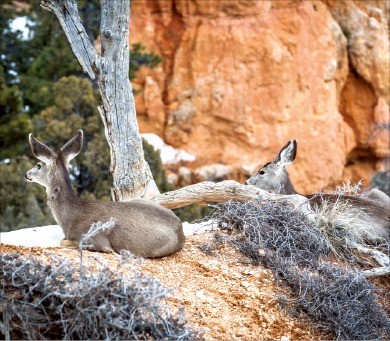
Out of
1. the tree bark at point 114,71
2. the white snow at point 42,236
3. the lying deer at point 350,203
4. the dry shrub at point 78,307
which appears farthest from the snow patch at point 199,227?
the dry shrub at point 78,307

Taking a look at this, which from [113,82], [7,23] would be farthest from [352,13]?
[113,82]

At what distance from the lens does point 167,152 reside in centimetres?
2073

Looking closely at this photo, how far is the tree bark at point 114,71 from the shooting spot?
952 cm

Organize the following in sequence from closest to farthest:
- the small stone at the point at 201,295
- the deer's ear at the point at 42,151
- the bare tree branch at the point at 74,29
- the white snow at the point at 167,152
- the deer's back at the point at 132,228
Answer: the small stone at the point at 201,295 < the deer's back at the point at 132,228 < the deer's ear at the point at 42,151 < the bare tree branch at the point at 74,29 < the white snow at the point at 167,152

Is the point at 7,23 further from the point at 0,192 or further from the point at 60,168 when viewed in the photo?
the point at 60,168

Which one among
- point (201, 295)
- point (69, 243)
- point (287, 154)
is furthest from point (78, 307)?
point (287, 154)

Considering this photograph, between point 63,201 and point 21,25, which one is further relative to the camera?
point 21,25

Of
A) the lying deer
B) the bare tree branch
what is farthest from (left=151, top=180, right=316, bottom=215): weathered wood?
the bare tree branch

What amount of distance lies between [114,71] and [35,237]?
219 centimetres

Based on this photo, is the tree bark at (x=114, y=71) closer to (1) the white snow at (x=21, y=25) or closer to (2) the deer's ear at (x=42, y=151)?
(2) the deer's ear at (x=42, y=151)

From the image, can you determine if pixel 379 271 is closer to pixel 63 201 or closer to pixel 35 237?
pixel 63 201

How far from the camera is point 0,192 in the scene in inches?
695

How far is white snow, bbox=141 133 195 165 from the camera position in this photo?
67.6 ft

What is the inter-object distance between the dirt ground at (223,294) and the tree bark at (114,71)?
219 centimetres
